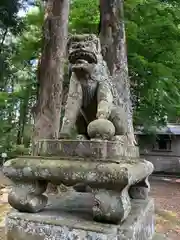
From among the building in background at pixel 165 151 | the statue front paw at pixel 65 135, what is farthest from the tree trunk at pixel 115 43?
the building in background at pixel 165 151

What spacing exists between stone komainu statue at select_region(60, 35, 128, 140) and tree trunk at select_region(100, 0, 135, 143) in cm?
358

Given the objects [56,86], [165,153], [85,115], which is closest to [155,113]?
[56,86]

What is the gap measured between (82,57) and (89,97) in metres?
0.33

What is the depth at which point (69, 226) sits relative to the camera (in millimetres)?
1740

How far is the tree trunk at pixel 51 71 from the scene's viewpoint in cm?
590

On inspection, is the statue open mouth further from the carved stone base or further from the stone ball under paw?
the carved stone base

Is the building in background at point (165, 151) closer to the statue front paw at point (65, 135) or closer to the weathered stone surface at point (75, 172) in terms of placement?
the statue front paw at point (65, 135)

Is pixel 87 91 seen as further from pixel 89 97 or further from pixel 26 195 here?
pixel 26 195

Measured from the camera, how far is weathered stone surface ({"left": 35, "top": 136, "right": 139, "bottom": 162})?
179 centimetres

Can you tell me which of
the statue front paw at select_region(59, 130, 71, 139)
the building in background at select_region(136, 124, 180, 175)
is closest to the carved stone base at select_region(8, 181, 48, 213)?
the statue front paw at select_region(59, 130, 71, 139)

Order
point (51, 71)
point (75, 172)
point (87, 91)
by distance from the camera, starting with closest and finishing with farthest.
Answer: point (75, 172), point (87, 91), point (51, 71)

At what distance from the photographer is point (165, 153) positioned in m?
16.0

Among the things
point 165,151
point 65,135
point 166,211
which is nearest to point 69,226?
point 65,135

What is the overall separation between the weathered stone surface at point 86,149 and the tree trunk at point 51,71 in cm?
387
